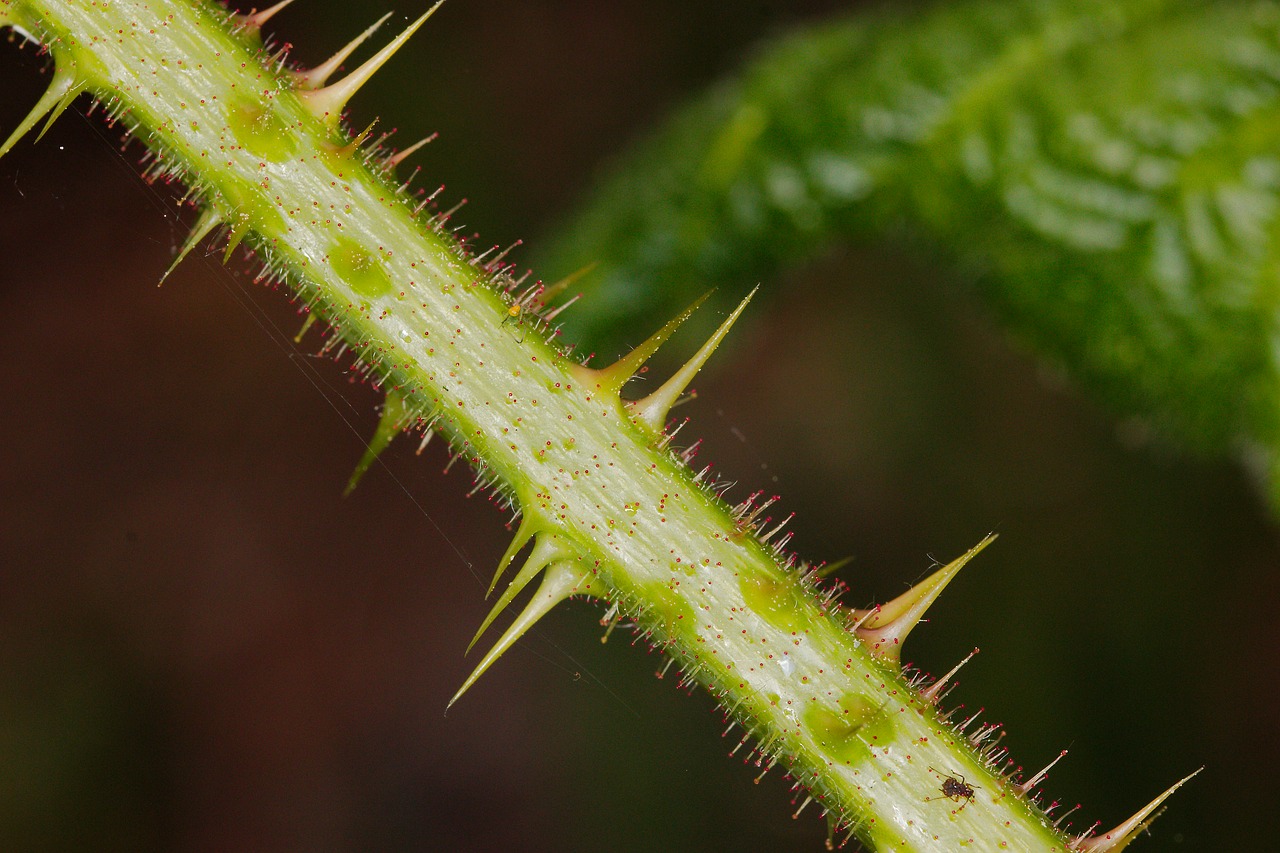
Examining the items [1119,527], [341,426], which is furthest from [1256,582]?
[341,426]

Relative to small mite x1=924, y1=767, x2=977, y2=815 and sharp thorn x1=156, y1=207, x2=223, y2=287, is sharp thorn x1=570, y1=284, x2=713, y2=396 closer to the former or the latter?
sharp thorn x1=156, y1=207, x2=223, y2=287

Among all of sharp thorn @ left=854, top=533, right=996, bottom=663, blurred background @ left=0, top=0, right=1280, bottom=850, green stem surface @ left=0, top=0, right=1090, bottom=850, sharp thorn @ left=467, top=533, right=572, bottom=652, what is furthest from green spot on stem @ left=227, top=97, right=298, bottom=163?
blurred background @ left=0, top=0, right=1280, bottom=850

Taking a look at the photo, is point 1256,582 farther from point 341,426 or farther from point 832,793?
point 341,426

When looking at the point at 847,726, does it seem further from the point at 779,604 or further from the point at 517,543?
the point at 517,543

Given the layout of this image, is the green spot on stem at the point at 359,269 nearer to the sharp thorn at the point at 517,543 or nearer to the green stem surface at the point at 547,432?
the green stem surface at the point at 547,432

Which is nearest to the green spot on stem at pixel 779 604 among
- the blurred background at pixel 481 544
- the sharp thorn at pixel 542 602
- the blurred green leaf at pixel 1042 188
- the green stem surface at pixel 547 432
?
the green stem surface at pixel 547 432
